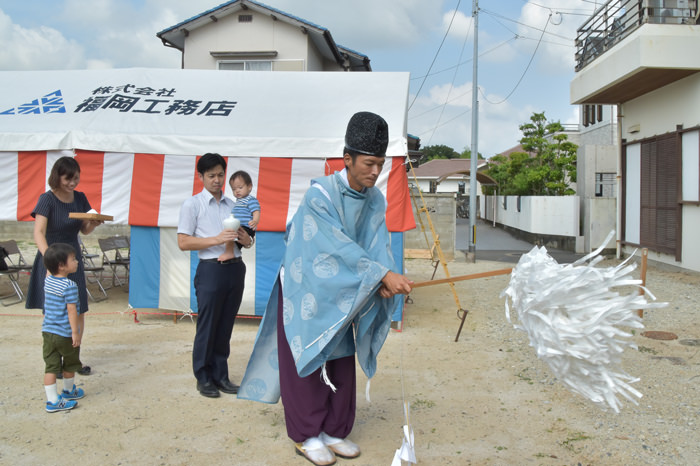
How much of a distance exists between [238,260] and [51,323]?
4.23ft

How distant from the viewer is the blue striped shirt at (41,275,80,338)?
3568mm

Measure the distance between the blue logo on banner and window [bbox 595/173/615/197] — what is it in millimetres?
12768

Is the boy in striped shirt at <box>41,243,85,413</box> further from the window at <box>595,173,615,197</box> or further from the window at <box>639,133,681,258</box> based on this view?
the window at <box>595,173,615,197</box>

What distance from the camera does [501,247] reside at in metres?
16.1

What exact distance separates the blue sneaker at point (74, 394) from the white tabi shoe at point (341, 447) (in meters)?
1.97

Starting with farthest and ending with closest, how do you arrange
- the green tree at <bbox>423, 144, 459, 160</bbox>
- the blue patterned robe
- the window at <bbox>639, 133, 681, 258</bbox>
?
1. the green tree at <bbox>423, 144, 459, 160</bbox>
2. the window at <bbox>639, 133, 681, 258</bbox>
3. the blue patterned robe

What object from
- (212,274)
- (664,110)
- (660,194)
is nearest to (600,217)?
(660,194)

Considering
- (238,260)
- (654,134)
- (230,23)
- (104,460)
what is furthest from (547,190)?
(104,460)

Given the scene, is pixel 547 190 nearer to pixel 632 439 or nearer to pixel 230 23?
pixel 230 23

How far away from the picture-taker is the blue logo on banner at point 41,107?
6.70m

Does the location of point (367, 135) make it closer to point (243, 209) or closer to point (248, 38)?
point (243, 209)

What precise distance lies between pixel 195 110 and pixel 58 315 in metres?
3.62

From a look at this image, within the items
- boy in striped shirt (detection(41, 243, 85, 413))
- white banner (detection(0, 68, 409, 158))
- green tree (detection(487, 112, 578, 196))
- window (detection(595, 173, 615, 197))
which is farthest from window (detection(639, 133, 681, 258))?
boy in striped shirt (detection(41, 243, 85, 413))

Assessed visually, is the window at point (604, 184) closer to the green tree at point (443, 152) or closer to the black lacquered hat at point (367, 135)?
the black lacquered hat at point (367, 135)
